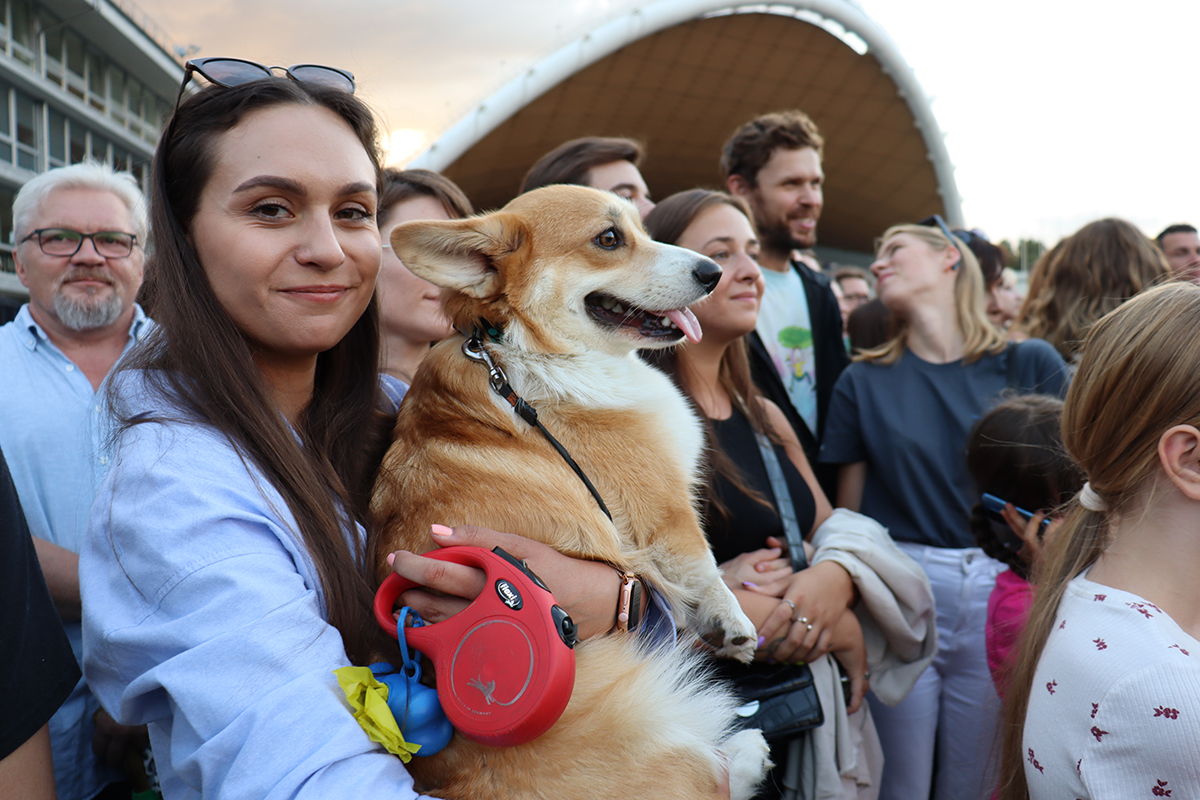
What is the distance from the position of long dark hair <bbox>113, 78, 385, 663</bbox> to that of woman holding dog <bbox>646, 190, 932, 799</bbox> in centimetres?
130

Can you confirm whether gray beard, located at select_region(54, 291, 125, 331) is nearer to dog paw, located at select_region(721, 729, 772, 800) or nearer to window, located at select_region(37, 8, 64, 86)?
dog paw, located at select_region(721, 729, 772, 800)

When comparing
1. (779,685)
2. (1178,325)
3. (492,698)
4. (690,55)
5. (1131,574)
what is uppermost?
(690,55)

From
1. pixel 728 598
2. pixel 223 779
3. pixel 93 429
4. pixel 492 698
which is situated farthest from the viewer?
pixel 93 429

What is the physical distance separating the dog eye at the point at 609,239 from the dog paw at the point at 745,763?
59.2 inches

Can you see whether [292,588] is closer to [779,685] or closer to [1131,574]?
[779,685]

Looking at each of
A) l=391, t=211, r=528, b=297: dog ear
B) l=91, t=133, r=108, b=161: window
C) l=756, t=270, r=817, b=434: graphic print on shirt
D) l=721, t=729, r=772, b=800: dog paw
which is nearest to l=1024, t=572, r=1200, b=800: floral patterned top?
l=721, t=729, r=772, b=800: dog paw

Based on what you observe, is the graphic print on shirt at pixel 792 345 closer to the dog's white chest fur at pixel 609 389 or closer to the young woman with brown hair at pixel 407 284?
the young woman with brown hair at pixel 407 284

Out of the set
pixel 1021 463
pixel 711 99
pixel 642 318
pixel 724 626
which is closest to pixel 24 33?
pixel 642 318

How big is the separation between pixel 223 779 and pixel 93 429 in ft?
5.15

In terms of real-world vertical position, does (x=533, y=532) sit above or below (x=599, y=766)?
above

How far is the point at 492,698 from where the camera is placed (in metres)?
1.21

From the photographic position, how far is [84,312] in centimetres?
317

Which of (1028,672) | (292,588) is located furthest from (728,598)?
(292,588)

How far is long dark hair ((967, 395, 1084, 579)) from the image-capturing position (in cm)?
284
